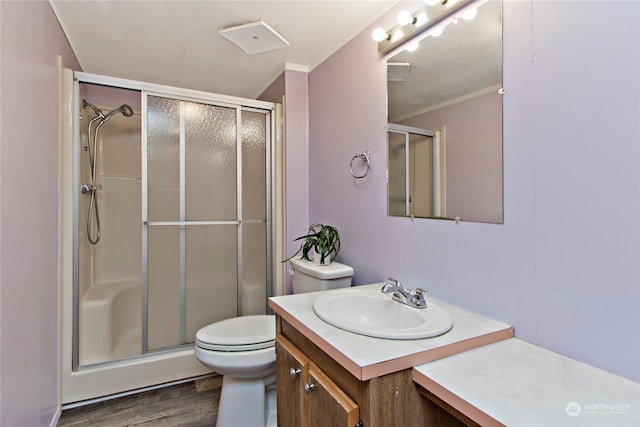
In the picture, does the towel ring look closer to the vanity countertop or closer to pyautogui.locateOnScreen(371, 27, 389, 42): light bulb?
pyautogui.locateOnScreen(371, 27, 389, 42): light bulb

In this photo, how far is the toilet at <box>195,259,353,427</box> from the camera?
1626 mm

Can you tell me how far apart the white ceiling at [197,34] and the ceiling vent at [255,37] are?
3 centimetres

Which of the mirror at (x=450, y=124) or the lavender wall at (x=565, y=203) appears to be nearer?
the lavender wall at (x=565, y=203)

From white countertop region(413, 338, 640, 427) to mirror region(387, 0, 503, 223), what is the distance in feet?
1.48

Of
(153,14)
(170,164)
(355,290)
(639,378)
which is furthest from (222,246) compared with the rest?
(639,378)

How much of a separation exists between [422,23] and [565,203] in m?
0.96

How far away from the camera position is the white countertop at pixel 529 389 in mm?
663

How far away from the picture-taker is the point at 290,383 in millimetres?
1206

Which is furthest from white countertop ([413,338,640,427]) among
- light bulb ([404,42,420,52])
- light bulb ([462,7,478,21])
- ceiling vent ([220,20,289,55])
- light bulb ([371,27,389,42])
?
ceiling vent ([220,20,289,55])

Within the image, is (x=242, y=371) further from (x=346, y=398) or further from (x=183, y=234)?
(x=183, y=234)

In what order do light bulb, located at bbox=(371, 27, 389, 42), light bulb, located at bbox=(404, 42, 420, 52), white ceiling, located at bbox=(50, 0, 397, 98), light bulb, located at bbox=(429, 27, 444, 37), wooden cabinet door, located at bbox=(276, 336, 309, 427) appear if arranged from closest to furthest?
wooden cabinet door, located at bbox=(276, 336, 309, 427)
light bulb, located at bbox=(429, 27, 444, 37)
light bulb, located at bbox=(404, 42, 420, 52)
light bulb, located at bbox=(371, 27, 389, 42)
white ceiling, located at bbox=(50, 0, 397, 98)

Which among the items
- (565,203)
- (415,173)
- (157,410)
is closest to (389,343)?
(565,203)

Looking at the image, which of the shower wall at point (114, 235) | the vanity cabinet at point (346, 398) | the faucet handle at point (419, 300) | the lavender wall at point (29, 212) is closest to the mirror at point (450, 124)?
the faucet handle at point (419, 300)

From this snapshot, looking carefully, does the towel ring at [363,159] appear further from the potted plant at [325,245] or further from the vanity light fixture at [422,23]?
the vanity light fixture at [422,23]
